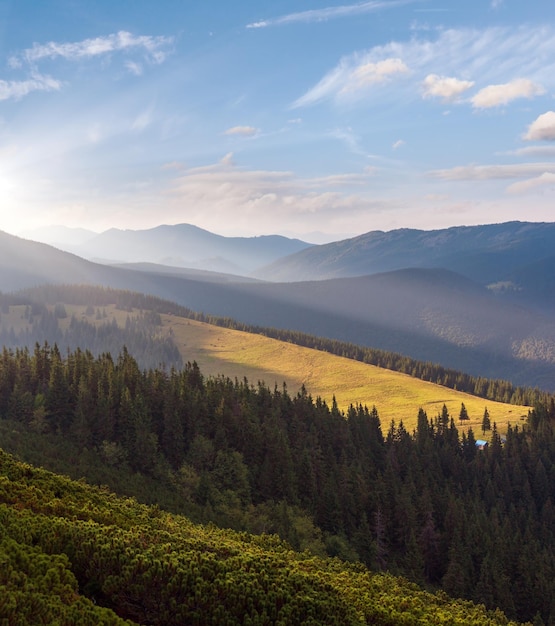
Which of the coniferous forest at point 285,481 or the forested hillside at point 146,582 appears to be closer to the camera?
the forested hillside at point 146,582

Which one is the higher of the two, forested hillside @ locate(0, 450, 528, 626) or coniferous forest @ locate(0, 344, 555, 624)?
forested hillside @ locate(0, 450, 528, 626)

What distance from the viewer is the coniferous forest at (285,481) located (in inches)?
3009

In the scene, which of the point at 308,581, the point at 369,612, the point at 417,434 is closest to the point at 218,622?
the point at 308,581

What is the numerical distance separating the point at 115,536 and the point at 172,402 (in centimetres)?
7287

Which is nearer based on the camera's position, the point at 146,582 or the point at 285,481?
the point at 146,582

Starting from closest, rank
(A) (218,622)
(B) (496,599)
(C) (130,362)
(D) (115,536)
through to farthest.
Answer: (A) (218,622)
(D) (115,536)
(B) (496,599)
(C) (130,362)

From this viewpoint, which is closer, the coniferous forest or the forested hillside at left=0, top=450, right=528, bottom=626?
the forested hillside at left=0, top=450, right=528, bottom=626

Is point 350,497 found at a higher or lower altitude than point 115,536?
lower

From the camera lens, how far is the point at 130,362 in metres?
115

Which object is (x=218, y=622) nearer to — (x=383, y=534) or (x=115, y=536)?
(x=115, y=536)

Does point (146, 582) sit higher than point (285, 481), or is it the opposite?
point (146, 582)

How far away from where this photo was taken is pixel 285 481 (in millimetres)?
89938

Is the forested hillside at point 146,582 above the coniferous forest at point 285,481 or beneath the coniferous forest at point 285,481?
above

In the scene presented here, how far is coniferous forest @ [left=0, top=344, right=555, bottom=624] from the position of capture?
76438mm
